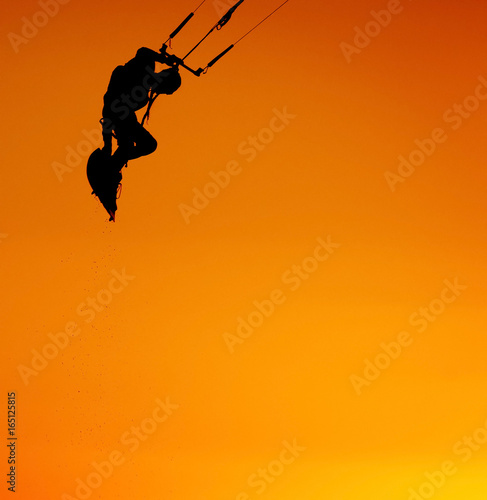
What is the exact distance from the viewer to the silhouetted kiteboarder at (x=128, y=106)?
2.44m

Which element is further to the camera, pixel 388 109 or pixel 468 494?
pixel 388 109

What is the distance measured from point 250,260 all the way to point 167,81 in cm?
132

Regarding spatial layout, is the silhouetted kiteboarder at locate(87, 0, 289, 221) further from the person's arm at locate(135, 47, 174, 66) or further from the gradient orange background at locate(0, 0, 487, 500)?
the gradient orange background at locate(0, 0, 487, 500)

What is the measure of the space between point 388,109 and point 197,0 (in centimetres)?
124

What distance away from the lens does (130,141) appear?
8.40 ft

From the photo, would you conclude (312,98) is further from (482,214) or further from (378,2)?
(482,214)

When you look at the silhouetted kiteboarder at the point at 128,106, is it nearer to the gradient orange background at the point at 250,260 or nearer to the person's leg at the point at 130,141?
the person's leg at the point at 130,141

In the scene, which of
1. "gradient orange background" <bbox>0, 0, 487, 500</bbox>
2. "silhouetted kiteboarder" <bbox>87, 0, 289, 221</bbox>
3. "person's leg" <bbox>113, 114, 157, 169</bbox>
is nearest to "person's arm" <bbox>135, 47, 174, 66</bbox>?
"silhouetted kiteboarder" <bbox>87, 0, 289, 221</bbox>

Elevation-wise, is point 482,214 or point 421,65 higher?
point 421,65

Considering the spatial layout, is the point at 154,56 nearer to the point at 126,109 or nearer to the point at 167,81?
the point at 167,81

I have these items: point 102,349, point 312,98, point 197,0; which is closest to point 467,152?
point 312,98

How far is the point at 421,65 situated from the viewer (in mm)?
3840

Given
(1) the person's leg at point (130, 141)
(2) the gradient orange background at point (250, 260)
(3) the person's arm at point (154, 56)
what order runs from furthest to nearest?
1. (2) the gradient orange background at point (250, 260)
2. (1) the person's leg at point (130, 141)
3. (3) the person's arm at point (154, 56)

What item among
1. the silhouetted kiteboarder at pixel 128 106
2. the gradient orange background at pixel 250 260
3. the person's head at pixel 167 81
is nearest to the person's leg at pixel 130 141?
the silhouetted kiteboarder at pixel 128 106
